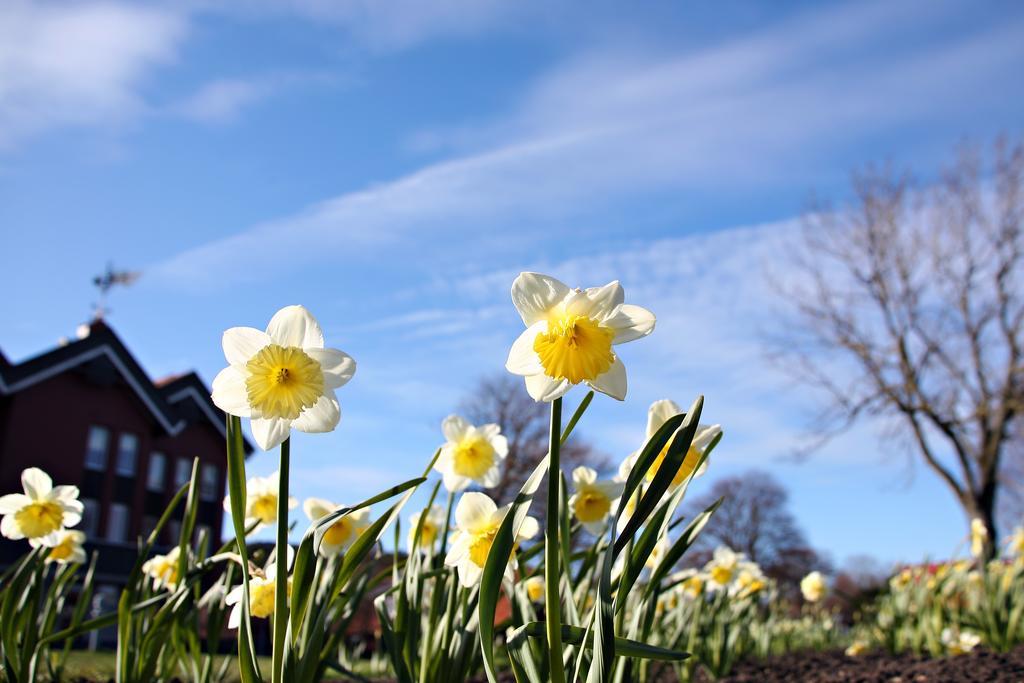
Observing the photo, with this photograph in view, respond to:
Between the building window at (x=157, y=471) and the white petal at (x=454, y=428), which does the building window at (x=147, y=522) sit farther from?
the white petal at (x=454, y=428)

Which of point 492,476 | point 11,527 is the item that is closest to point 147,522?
point 11,527

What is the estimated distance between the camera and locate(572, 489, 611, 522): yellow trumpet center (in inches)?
102

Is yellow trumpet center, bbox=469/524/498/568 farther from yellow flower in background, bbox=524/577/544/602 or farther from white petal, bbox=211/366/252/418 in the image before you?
yellow flower in background, bbox=524/577/544/602

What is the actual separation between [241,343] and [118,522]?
2463 cm

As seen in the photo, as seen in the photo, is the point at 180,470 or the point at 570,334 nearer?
the point at 570,334

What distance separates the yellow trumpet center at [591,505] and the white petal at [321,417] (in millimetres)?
955

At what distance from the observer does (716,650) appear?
5.22 m

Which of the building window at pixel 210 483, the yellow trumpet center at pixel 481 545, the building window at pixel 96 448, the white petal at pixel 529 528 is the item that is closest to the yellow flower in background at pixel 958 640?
the white petal at pixel 529 528

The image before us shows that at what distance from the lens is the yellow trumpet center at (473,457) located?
2.91m

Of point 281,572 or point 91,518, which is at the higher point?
point 91,518

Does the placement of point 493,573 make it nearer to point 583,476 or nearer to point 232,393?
point 232,393

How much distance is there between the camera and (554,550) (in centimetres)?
170

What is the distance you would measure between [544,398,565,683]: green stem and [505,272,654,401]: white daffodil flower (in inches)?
2.5

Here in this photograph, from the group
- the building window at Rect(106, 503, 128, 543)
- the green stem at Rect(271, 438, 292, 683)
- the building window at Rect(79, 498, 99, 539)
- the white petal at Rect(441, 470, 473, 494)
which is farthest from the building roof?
the green stem at Rect(271, 438, 292, 683)
